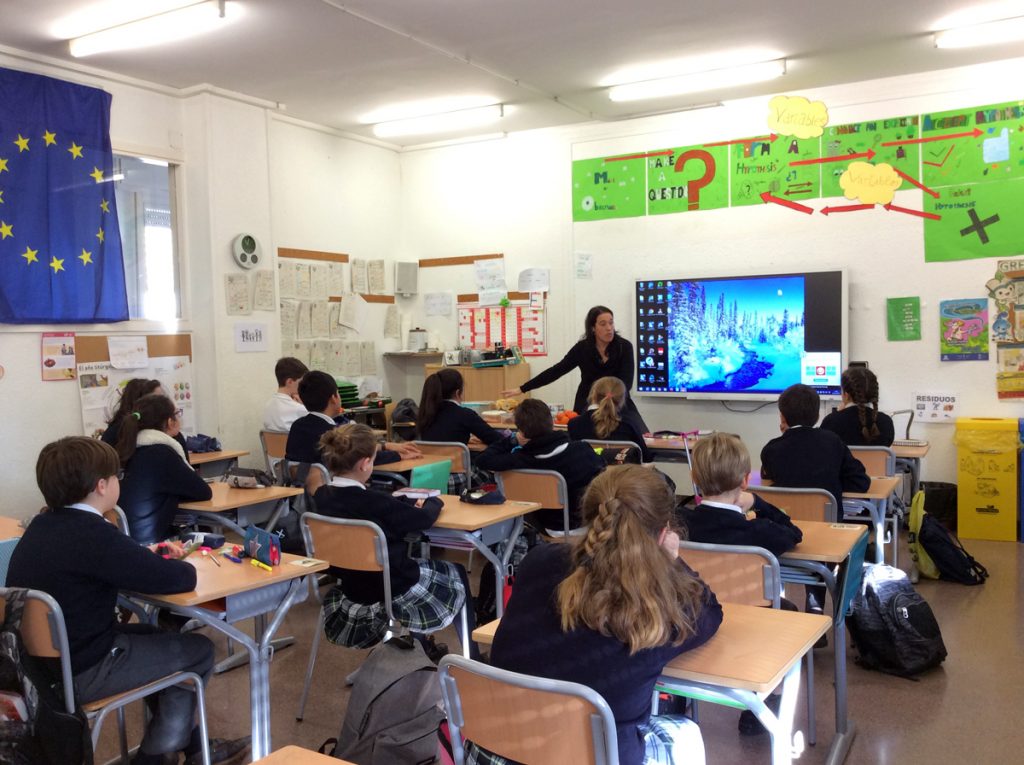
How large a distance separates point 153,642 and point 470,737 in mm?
1204

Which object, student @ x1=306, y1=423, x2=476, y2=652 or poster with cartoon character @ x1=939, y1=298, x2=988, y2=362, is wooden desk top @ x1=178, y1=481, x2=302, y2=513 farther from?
poster with cartoon character @ x1=939, y1=298, x2=988, y2=362

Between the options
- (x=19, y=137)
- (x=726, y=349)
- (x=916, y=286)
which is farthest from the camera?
(x=726, y=349)

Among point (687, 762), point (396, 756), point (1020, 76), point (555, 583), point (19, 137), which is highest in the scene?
point (1020, 76)

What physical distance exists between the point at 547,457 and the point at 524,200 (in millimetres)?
4023

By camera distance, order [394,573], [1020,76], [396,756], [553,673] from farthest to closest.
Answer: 1. [1020,76]
2. [394,573]
3. [396,756]
4. [553,673]

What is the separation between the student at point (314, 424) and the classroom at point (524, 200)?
0.84m

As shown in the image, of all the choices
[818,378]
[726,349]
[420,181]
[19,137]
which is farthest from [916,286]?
[19,137]

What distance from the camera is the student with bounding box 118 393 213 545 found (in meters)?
3.71

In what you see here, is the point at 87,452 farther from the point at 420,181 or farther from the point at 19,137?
the point at 420,181

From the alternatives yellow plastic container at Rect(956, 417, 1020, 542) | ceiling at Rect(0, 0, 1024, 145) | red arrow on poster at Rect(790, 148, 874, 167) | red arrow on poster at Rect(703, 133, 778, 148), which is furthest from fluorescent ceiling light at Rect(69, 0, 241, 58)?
yellow plastic container at Rect(956, 417, 1020, 542)

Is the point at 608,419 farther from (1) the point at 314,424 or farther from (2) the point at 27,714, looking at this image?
(2) the point at 27,714

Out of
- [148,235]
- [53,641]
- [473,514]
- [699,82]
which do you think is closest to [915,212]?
[699,82]

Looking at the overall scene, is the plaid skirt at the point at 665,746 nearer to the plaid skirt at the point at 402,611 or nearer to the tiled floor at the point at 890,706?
the tiled floor at the point at 890,706

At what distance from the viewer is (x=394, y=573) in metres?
3.16
